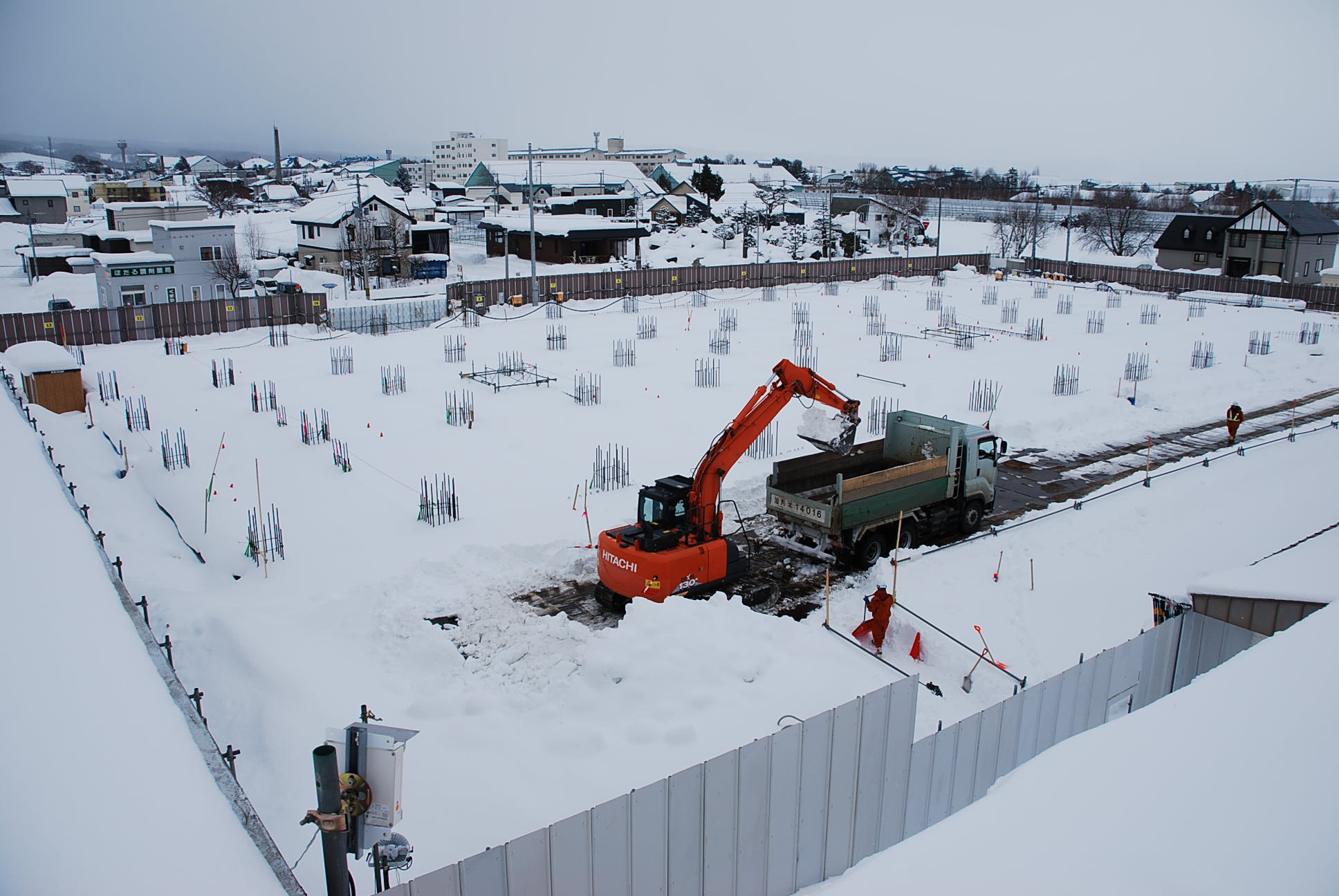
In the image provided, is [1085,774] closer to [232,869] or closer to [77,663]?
[232,869]

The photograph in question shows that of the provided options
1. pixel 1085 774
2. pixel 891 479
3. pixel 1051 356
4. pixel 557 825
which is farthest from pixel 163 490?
pixel 1051 356

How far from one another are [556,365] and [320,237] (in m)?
31.9

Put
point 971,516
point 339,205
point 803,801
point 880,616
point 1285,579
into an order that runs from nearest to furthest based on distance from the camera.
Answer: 1. point 803,801
2. point 1285,579
3. point 880,616
4. point 971,516
5. point 339,205

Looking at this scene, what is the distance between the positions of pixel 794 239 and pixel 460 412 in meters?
53.7

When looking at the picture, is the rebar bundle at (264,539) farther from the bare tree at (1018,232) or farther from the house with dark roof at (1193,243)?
the bare tree at (1018,232)

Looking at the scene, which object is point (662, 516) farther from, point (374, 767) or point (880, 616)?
point (374, 767)

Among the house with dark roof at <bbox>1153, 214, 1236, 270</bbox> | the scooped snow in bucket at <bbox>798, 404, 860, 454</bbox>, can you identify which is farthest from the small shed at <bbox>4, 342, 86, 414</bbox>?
the house with dark roof at <bbox>1153, 214, 1236, 270</bbox>

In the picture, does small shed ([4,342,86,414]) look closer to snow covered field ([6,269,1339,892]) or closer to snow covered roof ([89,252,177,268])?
snow covered field ([6,269,1339,892])

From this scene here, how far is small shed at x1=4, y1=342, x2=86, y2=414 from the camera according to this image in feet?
67.6

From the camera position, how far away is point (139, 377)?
25984 millimetres

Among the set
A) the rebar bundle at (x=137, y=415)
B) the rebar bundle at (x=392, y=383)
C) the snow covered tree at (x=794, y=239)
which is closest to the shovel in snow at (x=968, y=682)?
the rebar bundle at (x=392, y=383)

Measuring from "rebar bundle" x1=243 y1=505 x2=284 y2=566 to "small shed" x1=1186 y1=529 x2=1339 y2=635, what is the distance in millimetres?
12185

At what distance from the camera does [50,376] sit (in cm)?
2089

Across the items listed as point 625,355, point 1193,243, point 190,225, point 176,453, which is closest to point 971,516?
point 625,355
